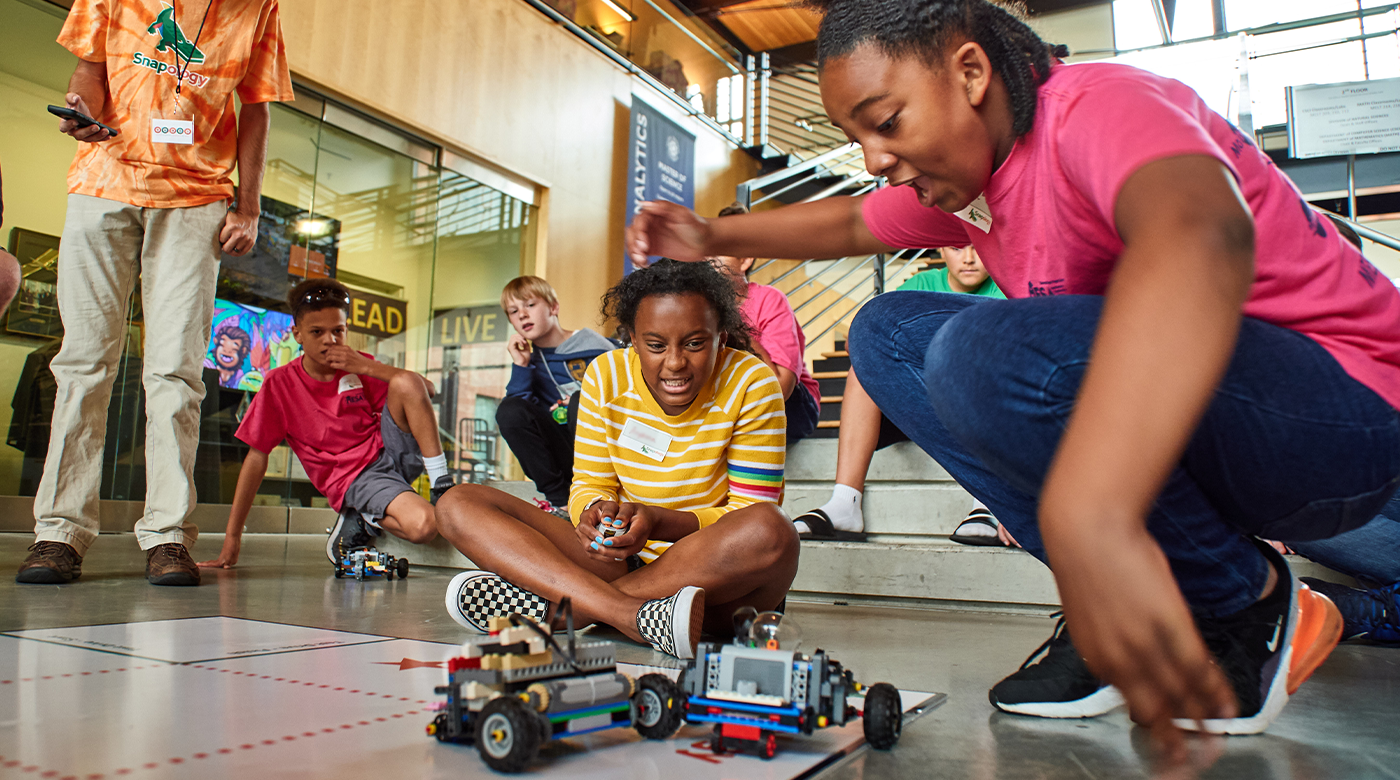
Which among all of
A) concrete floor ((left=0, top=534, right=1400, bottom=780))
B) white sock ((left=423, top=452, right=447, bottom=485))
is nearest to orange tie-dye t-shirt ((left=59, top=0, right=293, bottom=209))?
concrete floor ((left=0, top=534, right=1400, bottom=780))

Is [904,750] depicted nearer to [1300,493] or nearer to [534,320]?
[1300,493]

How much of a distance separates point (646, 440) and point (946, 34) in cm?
95

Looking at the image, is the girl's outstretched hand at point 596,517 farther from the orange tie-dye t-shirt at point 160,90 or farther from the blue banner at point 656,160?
the blue banner at point 656,160

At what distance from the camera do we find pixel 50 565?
181 centimetres

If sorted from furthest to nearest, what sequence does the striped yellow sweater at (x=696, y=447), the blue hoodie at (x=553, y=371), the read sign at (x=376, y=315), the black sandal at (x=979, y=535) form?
the read sign at (x=376, y=315) → the blue hoodie at (x=553, y=371) → the black sandal at (x=979, y=535) → the striped yellow sweater at (x=696, y=447)

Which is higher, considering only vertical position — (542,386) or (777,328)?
(777,328)

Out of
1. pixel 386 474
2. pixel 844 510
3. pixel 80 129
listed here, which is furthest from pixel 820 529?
pixel 80 129

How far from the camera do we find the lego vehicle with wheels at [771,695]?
719 mm

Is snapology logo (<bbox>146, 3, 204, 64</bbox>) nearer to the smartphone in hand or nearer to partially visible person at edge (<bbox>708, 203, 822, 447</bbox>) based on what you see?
the smartphone in hand

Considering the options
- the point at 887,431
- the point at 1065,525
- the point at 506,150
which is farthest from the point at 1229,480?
the point at 506,150

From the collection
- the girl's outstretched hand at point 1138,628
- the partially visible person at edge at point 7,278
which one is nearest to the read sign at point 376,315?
the partially visible person at edge at point 7,278

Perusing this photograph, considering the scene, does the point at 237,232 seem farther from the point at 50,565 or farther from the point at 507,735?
the point at 507,735

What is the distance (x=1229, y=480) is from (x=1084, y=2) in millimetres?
8639

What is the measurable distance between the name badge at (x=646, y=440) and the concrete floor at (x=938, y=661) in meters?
0.32
